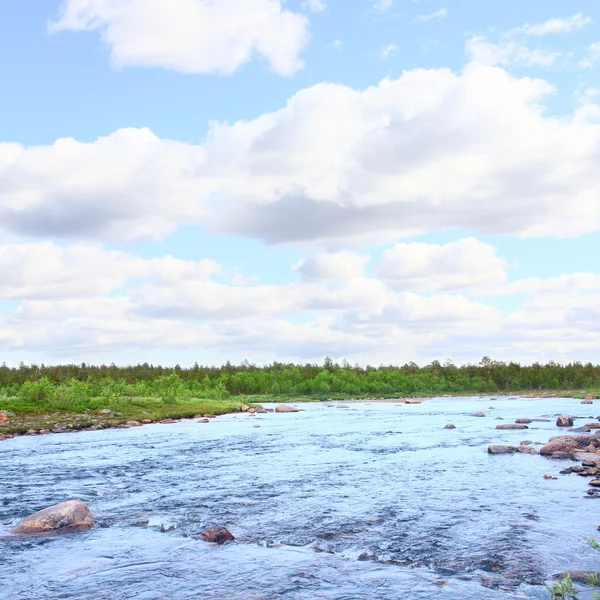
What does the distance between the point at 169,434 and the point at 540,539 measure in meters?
35.7

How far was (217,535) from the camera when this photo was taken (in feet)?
49.0

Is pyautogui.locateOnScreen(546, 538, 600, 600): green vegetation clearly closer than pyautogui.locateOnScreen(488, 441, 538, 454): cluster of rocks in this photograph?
Yes

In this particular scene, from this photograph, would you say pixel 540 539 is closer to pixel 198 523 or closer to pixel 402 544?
pixel 402 544

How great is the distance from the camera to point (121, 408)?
6425 cm

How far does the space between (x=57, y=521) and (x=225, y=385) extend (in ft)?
401

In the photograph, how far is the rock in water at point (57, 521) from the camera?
1638 centimetres

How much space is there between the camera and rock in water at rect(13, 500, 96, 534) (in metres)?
16.4

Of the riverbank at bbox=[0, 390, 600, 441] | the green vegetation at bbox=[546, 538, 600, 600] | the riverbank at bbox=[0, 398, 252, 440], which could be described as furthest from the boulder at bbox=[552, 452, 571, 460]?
the riverbank at bbox=[0, 398, 252, 440]

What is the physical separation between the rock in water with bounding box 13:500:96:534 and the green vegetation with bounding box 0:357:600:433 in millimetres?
38286

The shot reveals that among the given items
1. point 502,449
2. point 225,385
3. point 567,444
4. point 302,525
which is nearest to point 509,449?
point 502,449

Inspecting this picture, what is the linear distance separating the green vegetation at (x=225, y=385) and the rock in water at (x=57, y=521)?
3829 centimetres

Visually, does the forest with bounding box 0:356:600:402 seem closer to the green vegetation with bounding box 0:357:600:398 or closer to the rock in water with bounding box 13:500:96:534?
the green vegetation with bounding box 0:357:600:398

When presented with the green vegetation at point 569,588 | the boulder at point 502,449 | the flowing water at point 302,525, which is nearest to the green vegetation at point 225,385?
the flowing water at point 302,525

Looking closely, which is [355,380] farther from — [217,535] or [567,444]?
[217,535]
